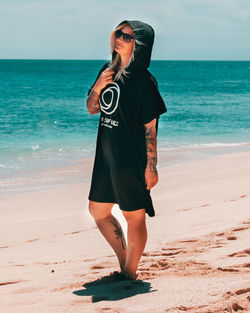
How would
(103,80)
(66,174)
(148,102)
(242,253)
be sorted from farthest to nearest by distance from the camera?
(66,174)
(242,253)
(103,80)
(148,102)

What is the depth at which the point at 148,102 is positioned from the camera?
3.06 meters

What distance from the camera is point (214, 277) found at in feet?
10.5

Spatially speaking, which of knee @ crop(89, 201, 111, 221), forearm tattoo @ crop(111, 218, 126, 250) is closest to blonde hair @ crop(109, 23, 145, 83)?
knee @ crop(89, 201, 111, 221)

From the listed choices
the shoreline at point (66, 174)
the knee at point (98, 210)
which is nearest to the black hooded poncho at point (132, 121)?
the knee at point (98, 210)

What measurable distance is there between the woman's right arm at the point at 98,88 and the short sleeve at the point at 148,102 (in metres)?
0.27

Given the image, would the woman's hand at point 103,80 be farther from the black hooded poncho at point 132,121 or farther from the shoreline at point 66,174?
the shoreline at point 66,174

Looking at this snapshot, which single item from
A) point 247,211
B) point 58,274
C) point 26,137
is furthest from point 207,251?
point 26,137

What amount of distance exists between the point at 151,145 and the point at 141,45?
0.68 m

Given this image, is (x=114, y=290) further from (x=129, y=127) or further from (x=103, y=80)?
(x=103, y=80)

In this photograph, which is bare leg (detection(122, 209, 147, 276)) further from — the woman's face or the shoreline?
the shoreline

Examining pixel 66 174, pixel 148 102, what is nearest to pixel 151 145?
pixel 148 102

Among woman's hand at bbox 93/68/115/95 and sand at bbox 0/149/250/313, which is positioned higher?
woman's hand at bbox 93/68/115/95

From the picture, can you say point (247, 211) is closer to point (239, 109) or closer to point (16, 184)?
point (16, 184)

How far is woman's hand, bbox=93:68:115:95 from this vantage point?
3.20 metres
